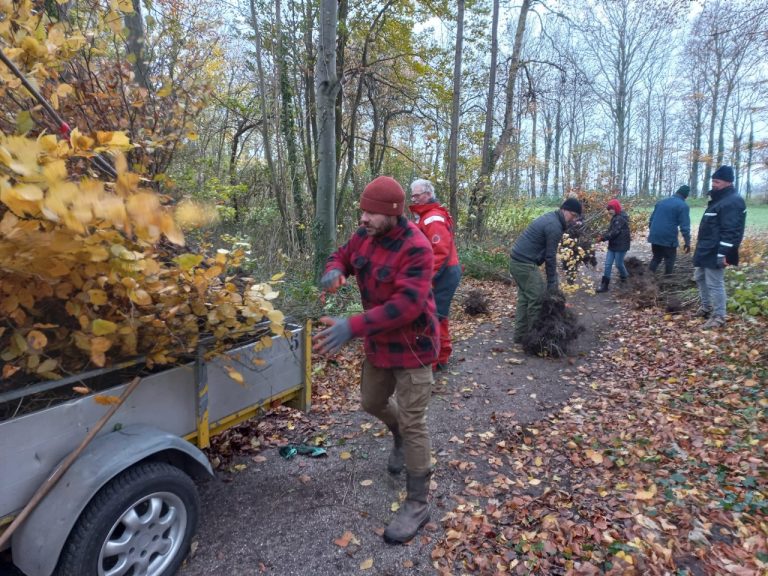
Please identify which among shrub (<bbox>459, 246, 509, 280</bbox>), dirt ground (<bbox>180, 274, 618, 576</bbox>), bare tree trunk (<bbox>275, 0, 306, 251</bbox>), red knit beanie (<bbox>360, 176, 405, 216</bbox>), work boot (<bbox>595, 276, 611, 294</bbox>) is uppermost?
bare tree trunk (<bbox>275, 0, 306, 251</bbox>)

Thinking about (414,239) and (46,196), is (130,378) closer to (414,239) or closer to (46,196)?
(46,196)

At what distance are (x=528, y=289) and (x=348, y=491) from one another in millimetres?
3908

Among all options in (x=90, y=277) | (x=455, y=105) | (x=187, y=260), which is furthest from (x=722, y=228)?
(x=90, y=277)

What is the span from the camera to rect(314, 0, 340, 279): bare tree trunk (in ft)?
20.4

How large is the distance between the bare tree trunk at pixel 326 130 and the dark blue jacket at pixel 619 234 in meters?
5.74

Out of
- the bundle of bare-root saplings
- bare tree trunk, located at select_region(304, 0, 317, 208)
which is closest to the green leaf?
the bundle of bare-root saplings

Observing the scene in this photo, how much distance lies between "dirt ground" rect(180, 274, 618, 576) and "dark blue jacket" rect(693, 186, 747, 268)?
9.99 ft

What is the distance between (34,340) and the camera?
1.85 m

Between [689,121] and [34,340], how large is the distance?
170 ft

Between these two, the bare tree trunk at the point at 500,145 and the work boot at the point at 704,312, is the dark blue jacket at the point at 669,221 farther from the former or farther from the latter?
the bare tree trunk at the point at 500,145

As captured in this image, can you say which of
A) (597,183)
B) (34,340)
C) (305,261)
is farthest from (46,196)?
(597,183)

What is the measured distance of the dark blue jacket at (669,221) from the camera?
8.28m

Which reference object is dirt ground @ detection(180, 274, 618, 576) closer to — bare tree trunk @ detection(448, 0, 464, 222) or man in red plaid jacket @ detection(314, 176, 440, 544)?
man in red plaid jacket @ detection(314, 176, 440, 544)

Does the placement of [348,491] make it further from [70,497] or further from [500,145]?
[500,145]
